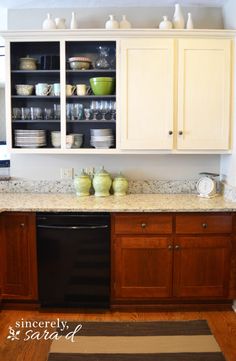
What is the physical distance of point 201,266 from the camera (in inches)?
112

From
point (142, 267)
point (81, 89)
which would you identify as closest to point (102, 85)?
point (81, 89)

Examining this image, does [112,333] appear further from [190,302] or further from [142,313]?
[190,302]

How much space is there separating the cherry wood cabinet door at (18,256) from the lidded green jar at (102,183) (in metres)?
0.66

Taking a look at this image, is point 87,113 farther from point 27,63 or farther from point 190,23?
point 190,23

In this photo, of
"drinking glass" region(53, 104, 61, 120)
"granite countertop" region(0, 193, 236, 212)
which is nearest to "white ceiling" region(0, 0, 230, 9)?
"drinking glass" region(53, 104, 61, 120)

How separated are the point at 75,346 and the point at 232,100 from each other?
2.36m

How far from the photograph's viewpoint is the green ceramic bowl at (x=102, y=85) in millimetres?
3047

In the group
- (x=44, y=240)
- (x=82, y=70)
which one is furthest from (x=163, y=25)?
(x=44, y=240)

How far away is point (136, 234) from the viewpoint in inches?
110

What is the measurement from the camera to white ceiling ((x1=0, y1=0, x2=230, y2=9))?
10.3ft

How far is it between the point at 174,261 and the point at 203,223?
1.29ft

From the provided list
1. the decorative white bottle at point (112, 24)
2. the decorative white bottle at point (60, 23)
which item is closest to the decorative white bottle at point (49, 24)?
the decorative white bottle at point (60, 23)

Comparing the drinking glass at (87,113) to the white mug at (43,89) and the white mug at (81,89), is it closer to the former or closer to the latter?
the white mug at (81,89)

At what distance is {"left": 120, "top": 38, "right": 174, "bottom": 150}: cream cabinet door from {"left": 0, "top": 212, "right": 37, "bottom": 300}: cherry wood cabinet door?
1.09 metres
